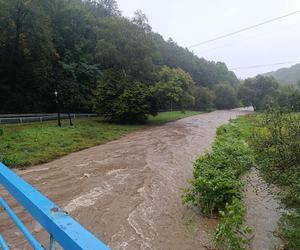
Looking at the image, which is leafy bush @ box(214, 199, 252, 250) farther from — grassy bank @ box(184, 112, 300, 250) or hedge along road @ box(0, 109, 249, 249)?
hedge along road @ box(0, 109, 249, 249)

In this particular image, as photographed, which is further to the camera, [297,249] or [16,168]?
[16,168]

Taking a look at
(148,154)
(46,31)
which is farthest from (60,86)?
(148,154)

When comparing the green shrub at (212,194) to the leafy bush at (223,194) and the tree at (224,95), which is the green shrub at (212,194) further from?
the tree at (224,95)

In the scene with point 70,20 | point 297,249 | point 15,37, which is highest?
point 70,20

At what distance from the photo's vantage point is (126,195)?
941 cm

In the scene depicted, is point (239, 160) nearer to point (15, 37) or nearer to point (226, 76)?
point (15, 37)

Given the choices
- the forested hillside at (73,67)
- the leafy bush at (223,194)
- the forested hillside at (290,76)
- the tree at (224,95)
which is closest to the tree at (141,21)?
the forested hillside at (73,67)

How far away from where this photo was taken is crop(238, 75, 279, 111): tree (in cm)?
5812

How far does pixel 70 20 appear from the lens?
37.0 metres

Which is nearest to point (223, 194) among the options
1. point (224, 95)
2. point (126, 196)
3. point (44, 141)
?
point (126, 196)

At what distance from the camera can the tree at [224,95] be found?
68.6 metres

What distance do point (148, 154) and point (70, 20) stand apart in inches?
1033

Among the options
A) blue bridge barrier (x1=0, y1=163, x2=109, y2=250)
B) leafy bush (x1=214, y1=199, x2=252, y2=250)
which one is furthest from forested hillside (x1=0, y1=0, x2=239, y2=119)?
blue bridge barrier (x1=0, y1=163, x2=109, y2=250)

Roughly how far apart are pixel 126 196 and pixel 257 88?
178ft
